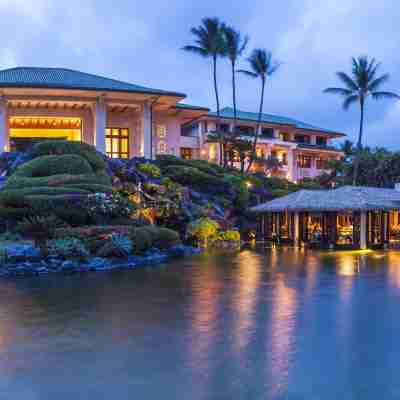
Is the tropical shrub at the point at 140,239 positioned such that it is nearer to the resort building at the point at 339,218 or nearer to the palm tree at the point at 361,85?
the resort building at the point at 339,218

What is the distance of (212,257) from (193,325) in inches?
495

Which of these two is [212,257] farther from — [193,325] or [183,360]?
[183,360]

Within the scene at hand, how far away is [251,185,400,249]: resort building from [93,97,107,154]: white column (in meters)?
14.9

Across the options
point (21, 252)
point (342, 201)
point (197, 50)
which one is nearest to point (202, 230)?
point (342, 201)

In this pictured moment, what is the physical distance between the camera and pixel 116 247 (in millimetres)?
18250

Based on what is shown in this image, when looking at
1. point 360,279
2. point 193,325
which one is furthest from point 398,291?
point 193,325

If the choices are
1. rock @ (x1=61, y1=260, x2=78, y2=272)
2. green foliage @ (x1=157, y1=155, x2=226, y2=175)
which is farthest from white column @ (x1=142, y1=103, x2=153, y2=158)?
rock @ (x1=61, y1=260, x2=78, y2=272)

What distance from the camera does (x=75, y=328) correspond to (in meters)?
8.53

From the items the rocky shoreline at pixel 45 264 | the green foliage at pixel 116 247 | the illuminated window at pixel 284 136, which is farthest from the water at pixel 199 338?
the illuminated window at pixel 284 136

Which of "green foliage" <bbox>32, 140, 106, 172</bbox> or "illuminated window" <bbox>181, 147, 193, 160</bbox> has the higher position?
"illuminated window" <bbox>181, 147, 193, 160</bbox>

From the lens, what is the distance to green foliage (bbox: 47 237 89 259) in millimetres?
16906

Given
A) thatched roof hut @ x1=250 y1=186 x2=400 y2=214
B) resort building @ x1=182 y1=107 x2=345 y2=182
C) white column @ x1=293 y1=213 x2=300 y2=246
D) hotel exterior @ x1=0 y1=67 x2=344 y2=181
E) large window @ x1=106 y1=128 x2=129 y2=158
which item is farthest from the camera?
resort building @ x1=182 y1=107 x2=345 y2=182

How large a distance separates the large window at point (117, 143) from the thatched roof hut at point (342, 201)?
18666mm

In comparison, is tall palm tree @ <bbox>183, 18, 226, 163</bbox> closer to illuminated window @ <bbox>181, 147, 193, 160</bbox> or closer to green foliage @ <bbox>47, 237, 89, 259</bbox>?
illuminated window @ <bbox>181, 147, 193, 160</bbox>
